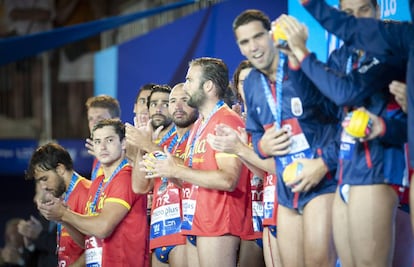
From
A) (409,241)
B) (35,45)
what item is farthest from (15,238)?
(409,241)

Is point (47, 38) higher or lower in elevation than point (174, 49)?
higher

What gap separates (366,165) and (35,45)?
633cm

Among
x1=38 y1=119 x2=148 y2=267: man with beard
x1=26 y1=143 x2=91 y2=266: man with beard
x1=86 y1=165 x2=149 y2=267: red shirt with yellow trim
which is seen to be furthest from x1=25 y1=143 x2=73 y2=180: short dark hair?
x1=86 y1=165 x2=149 y2=267: red shirt with yellow trim

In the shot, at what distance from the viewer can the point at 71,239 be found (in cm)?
661

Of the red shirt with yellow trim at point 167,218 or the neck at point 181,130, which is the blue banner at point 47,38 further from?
the red shirt with yellow trim at point 167,218

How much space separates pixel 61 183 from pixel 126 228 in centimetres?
90

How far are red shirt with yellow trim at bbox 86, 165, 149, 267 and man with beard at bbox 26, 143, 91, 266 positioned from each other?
0.48 m

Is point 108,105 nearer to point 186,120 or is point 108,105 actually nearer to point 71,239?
point 71,239

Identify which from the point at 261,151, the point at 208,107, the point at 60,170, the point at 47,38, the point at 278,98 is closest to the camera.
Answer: the point at 278,98

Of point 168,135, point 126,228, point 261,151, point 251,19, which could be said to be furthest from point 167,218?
point 251,19

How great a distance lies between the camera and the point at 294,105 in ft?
14.8

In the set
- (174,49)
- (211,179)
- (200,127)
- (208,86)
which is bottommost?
(211,179)

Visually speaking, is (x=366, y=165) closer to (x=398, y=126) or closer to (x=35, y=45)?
(x=398, y=126)

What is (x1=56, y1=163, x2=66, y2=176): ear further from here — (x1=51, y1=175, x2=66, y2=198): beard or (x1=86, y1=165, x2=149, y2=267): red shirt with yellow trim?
(x1=86, y1=165, x2=149, y2=267): red shirt with yellow trim
